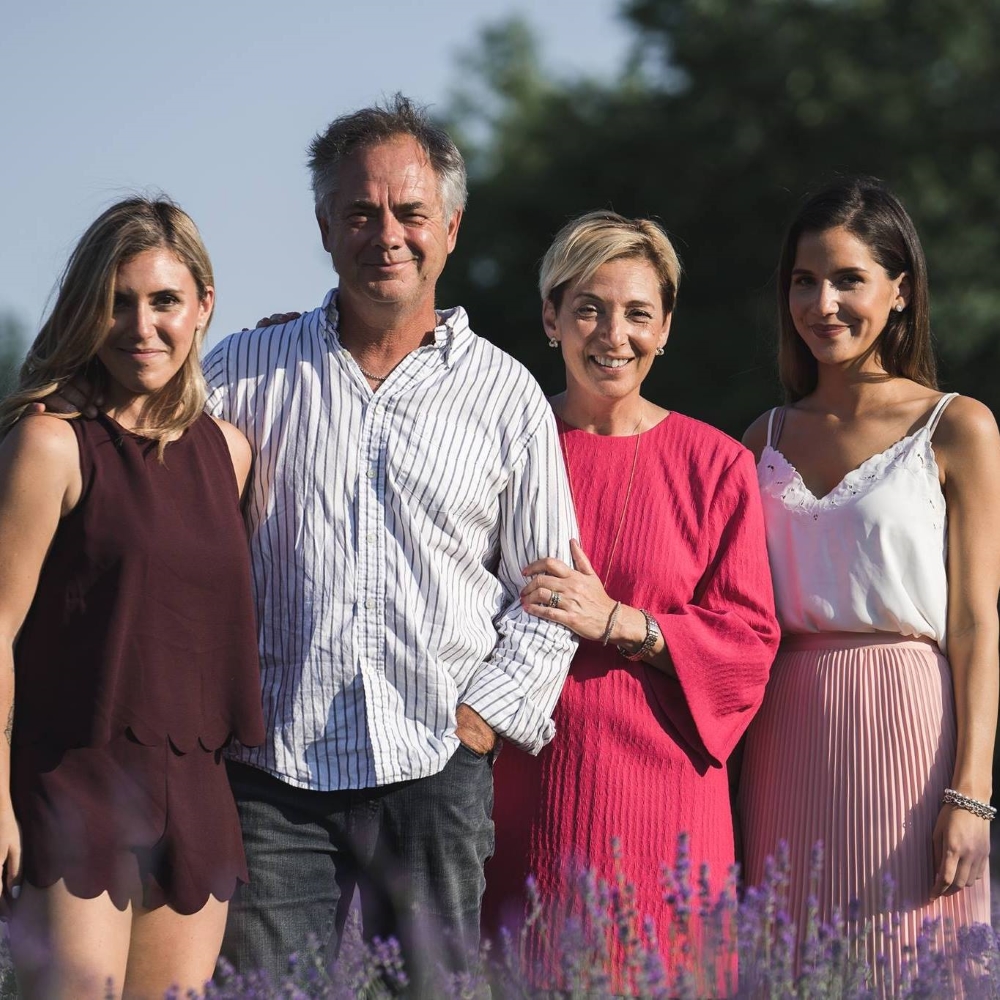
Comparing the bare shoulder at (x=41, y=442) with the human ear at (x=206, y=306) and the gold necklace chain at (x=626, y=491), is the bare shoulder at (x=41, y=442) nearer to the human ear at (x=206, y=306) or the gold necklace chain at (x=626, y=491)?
the human ear at (x=206, y=306)

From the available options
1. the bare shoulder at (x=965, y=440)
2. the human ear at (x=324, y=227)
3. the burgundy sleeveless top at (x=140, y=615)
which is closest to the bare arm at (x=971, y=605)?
the bare shoulder at (x=965, y=440)

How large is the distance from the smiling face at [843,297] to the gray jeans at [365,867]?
5.33 ft

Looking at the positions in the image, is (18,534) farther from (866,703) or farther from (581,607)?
(866,703)

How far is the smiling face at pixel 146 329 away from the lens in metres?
3.48

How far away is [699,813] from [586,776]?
32 cm

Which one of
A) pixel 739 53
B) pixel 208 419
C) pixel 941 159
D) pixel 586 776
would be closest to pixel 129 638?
pixel 208 419

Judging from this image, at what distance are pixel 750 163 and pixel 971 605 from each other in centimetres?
1592

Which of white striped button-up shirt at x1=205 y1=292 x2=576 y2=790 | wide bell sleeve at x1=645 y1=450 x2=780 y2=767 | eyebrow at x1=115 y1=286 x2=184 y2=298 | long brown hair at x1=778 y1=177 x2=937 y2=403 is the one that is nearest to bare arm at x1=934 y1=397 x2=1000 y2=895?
long brown hair at x1=778 y1=177 x2=937 y2=403

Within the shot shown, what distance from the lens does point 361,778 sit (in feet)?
12.1

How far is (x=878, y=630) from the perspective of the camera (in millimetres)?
4328

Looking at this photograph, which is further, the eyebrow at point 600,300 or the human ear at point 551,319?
the human ear at point 551,319

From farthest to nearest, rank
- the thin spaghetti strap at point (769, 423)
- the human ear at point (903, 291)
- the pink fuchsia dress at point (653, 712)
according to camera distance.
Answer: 1. the thin spaghetti strap at point (769, 423)
2. the human ear at point (903, 291)
3. the pink fuchsia dress at point (653, 712)

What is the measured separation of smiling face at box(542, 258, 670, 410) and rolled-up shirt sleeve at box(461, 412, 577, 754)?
0.97 feet

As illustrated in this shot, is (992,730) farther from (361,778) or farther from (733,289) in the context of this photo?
(733,289)
